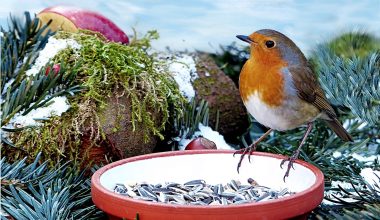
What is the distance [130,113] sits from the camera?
68.5 inches

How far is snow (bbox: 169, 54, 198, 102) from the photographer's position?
202 cm

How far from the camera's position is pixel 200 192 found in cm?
144

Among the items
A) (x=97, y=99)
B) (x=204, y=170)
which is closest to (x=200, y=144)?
(x=204, y=170)

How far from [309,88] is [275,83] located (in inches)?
4.7

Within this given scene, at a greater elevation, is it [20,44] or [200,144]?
[20,44]

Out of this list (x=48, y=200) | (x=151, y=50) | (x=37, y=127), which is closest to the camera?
(x=48, y=200)

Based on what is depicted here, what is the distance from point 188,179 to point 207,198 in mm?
129

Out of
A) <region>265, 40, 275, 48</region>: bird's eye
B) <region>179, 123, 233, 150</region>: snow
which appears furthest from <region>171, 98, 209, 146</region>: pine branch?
<region>265, 40, 275, 48</region>: bird's eye

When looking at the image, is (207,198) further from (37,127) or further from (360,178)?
(37,127)

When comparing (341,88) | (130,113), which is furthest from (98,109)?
(341,88)

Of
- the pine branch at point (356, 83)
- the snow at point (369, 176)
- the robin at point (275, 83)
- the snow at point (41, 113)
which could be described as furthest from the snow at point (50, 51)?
the snow at point (369, 176)

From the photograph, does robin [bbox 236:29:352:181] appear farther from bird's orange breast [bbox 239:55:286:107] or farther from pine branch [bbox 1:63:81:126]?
pine branch [bbox 1:63:81:126]

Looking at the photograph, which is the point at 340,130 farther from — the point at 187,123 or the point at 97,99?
the point at 97,99

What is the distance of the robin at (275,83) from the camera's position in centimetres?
151
